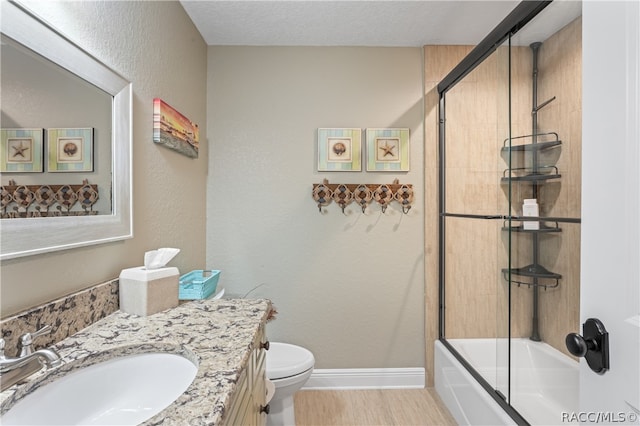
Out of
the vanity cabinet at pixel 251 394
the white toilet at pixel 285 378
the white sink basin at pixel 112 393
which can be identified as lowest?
the white toilet at pixel 285 378

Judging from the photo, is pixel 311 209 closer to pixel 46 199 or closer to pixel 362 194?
pixel 362 194

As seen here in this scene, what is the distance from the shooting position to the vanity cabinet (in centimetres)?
88

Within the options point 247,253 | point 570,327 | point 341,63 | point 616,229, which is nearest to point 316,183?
point 247,253

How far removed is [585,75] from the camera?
750mm

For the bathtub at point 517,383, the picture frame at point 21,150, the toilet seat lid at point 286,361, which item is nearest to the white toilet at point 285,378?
the toilet seat lid at point 286,361

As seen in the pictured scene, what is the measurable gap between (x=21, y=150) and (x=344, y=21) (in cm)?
186

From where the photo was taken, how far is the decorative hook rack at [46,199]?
86cm

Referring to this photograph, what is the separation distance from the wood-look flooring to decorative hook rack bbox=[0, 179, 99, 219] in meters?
1.71

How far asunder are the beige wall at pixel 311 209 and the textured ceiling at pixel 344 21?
0.10 metres

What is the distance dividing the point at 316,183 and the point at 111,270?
143 cm

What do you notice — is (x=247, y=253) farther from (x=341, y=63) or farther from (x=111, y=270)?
(x=341, y=63)

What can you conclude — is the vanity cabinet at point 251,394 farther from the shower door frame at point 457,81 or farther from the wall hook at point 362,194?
the wall hook at point 362,194

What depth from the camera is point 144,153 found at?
1.52 metres

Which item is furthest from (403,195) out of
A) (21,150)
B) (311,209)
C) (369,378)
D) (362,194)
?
(21,150)
